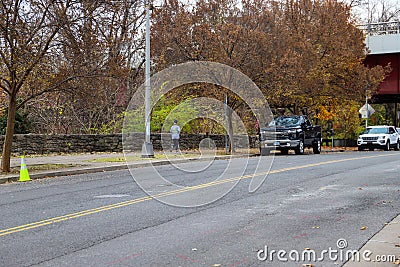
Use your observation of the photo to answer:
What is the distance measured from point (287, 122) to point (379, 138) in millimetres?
11437

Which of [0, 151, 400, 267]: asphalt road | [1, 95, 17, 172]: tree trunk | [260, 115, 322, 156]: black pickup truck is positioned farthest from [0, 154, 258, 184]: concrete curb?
[260, 115, 322, 156]: black pickup truck

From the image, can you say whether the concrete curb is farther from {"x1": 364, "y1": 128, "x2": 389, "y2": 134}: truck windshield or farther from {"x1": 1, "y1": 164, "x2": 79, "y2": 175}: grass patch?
{"x1": 364, "y1": 128, "x2": 389, "y2": 134}: truck windshield

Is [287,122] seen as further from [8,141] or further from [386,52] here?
[8,141]

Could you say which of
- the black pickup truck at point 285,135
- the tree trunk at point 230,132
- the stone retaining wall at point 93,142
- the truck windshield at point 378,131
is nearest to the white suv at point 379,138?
the truck windshield at point 378,131

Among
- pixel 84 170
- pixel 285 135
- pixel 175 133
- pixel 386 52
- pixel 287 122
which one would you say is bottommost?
pixel 84 170

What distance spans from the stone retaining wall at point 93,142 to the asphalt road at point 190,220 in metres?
13.5

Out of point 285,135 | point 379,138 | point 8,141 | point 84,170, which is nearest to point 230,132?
point 285,135

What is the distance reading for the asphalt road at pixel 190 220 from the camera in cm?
725

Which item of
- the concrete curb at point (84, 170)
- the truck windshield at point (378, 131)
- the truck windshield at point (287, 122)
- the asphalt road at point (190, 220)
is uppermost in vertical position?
the truck windshield at point (287, 122)

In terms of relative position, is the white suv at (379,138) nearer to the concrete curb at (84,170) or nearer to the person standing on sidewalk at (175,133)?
the person standing on sidewalk at (175,133)

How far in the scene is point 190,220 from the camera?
9656mm

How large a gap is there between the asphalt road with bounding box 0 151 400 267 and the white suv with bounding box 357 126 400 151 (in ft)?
83.9

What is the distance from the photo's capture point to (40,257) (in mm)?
7168

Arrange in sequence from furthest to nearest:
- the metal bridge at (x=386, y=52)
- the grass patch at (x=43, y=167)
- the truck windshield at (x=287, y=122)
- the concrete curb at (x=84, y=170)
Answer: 1. the metal bridge at (x=386, y=52)
2. the truck windshield at (x=287, y=122)
3. the grass patch at (x=43, y=167)
4. the concrete curb at (x=84, y=170)
